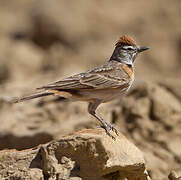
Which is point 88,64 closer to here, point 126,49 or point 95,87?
point 126,49

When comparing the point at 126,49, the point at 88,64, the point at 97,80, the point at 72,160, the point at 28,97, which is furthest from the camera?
the point at 88,64

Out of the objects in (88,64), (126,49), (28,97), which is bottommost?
(28,97)

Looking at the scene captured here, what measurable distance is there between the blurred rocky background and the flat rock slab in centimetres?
247

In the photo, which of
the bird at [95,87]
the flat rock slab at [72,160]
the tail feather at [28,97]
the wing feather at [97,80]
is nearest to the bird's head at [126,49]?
the bird at [95,87]

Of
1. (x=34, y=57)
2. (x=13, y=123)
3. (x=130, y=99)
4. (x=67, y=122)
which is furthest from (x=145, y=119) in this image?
(x=34, y=57)

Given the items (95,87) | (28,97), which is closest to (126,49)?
(95,87)

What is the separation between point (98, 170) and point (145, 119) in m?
3.45

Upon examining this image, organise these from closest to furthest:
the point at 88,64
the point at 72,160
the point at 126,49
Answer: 1. the point at 72,160
2. the point at 126,49
3. the point at 88,64

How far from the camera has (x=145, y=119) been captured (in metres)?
9.43

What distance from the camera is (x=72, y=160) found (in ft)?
20.2

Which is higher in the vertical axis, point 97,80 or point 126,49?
point 126,49

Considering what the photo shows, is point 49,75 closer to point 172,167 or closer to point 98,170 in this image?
point 172,167

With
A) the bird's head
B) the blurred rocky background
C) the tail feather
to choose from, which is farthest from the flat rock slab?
the bird's head

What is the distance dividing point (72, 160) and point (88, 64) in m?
11.8
